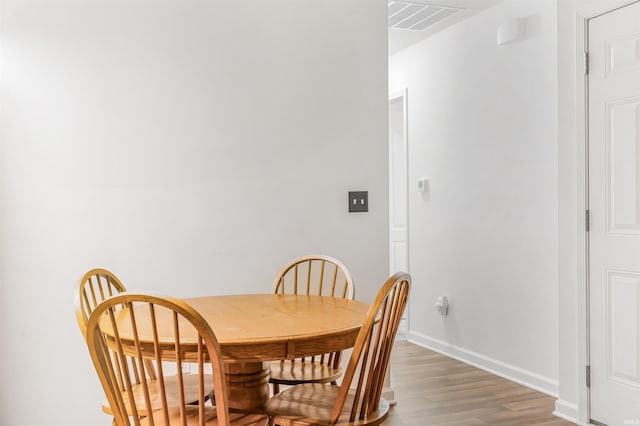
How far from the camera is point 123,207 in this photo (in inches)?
117

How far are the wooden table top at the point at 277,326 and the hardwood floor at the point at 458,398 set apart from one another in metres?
1.26

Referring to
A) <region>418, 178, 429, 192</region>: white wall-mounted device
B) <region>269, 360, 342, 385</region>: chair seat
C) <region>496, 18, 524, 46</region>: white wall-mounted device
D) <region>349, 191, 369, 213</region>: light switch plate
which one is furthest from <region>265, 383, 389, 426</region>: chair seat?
<region>418, 178, 429, 192</region>: white wall-mounted device

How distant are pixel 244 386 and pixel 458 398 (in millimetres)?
1972

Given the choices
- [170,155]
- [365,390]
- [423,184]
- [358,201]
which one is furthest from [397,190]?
[365,390]

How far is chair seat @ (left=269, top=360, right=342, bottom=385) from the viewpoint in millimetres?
2416

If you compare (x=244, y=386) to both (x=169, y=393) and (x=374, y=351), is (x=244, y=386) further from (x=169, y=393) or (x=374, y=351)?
(x=374, y=351)

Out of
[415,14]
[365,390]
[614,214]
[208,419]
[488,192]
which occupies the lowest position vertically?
[208,419]

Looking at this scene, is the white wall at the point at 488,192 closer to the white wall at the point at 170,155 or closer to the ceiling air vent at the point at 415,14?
the ceiling air vent at the point at 415,14

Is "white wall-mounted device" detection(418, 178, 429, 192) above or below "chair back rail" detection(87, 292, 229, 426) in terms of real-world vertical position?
above

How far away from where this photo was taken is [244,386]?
210cm

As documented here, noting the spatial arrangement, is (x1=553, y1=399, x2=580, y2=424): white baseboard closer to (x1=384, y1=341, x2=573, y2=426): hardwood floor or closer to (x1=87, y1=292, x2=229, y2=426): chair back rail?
(x1=384, y1=341, x2=573, y2=426): hardwood floor

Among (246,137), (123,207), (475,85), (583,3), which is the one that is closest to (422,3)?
(475,85)

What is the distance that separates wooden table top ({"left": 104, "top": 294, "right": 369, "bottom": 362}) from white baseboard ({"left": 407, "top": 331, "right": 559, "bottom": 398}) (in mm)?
1928

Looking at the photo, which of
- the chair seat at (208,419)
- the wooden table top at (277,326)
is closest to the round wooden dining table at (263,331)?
the wooden table top at (277,326)
